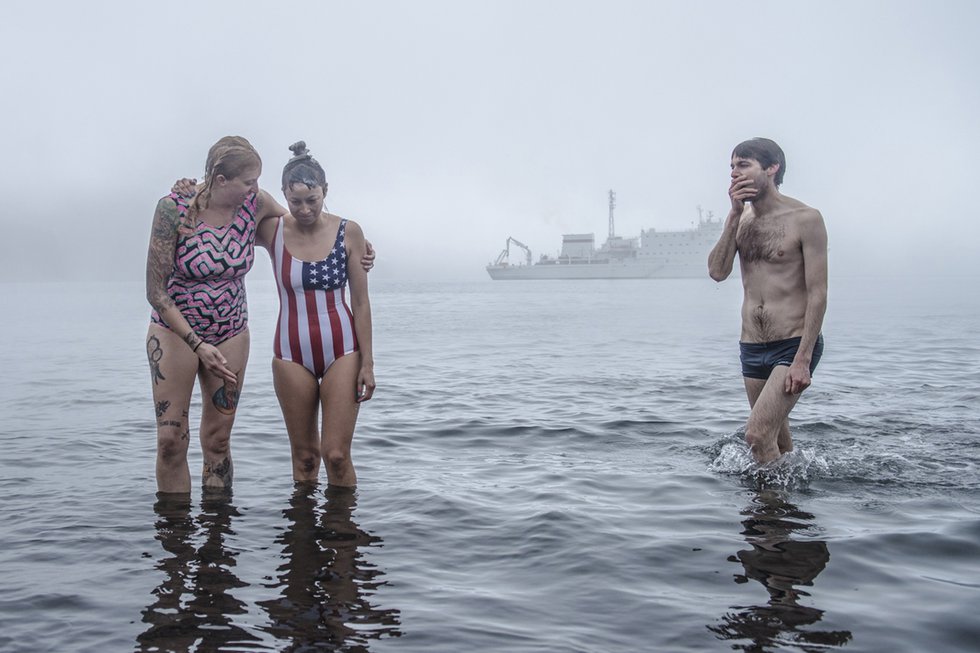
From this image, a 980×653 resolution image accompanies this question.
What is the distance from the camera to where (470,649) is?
3561 mm

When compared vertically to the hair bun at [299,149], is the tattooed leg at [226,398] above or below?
below

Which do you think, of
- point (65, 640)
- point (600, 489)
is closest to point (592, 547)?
point (600, 489)

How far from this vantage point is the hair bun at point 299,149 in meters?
5.29

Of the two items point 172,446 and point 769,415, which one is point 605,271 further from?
point 172,446

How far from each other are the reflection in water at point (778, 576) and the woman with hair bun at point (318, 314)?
7.83 ft

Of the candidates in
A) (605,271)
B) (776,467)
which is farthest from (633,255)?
(776,467)

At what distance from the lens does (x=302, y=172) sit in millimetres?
5137

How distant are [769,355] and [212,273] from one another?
12.0 feet

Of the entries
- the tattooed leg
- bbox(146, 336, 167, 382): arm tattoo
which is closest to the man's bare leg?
the tattooed leg

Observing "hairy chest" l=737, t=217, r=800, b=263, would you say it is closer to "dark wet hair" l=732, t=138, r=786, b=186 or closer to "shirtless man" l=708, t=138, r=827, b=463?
"shirtless man" l=708, t=138, r=827, b=463

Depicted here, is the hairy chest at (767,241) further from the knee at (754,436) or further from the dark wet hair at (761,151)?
the knee at (754,436)

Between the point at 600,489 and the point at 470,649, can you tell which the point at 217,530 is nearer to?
the point at 470,649

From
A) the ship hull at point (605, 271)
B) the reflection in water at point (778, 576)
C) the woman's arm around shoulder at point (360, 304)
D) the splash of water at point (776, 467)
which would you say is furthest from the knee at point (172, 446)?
the ship hull at point (605, 271)

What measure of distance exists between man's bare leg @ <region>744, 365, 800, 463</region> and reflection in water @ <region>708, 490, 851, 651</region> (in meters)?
0.32
